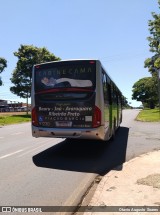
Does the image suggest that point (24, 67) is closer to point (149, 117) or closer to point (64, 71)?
point (149, 117)

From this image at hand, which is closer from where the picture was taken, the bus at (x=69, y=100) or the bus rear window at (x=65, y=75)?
the bus at (x=69, y=100)

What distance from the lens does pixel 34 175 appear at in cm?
791

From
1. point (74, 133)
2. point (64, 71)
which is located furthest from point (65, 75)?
point (74, 133)

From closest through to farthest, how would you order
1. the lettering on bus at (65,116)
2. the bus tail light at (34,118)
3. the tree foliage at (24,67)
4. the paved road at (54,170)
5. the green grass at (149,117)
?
the paved road at (54,170) → the lettering on bus at (65,116) → the bus tail light at (34,118) → the green grass at (149,117) → the tree foliage at (24,67)

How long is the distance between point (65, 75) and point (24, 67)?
46.2 m

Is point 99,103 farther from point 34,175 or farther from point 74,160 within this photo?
point 34,175

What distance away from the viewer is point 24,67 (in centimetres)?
5597

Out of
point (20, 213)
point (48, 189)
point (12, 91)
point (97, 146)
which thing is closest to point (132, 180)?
point (48, 189)

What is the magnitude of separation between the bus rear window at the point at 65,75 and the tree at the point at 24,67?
44352mm

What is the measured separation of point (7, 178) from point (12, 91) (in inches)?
1938

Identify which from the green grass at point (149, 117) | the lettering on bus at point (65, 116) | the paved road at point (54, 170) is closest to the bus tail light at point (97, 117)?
the lettering on bus at point (65, 116)

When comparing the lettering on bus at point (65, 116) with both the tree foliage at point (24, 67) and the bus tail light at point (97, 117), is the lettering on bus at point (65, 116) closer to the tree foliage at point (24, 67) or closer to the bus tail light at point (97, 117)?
the bus tail light at point (97, 117)

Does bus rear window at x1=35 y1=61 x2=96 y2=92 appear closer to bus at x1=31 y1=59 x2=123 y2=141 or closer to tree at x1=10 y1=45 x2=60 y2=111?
bus at x1=31 y1=59 x2=123 y2=141

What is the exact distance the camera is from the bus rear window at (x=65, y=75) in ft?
35.5
